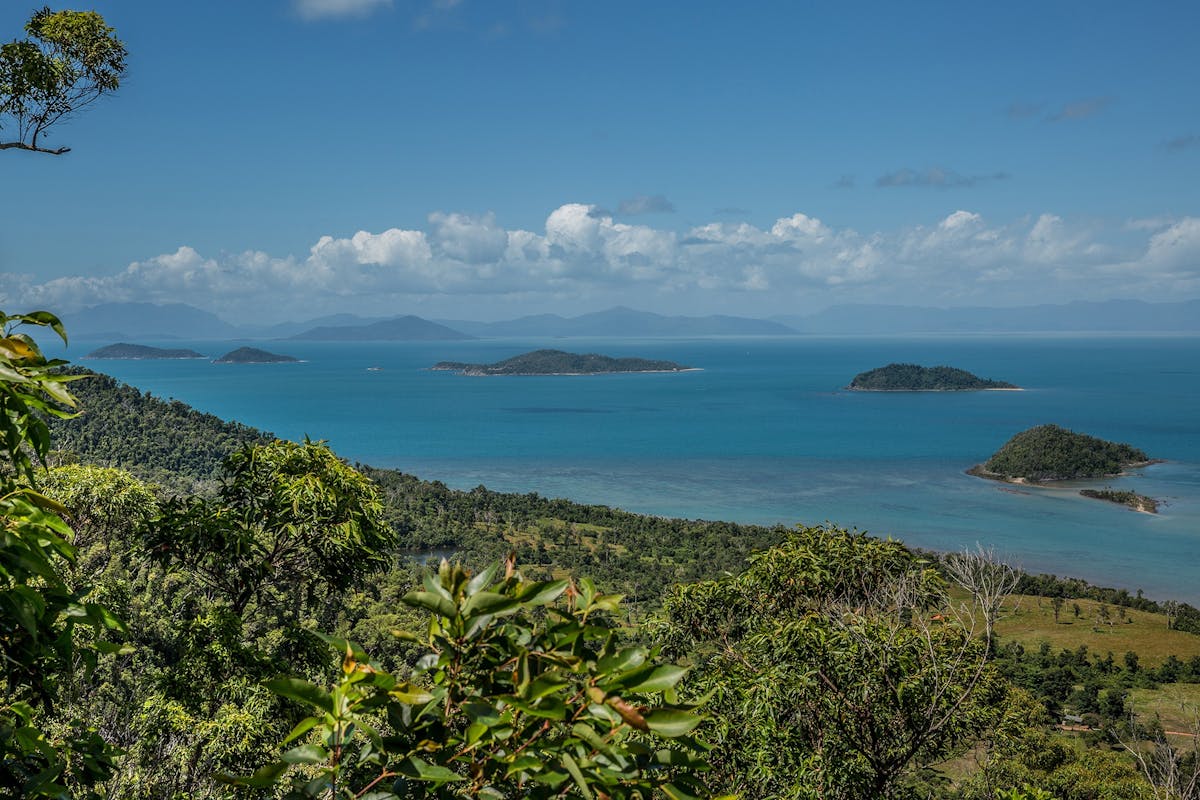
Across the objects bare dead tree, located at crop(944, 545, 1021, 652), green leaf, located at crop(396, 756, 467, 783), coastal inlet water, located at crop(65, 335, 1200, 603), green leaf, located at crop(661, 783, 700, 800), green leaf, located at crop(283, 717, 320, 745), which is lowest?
coastal inlet water, located at crop(65, 335, 1200, 603)

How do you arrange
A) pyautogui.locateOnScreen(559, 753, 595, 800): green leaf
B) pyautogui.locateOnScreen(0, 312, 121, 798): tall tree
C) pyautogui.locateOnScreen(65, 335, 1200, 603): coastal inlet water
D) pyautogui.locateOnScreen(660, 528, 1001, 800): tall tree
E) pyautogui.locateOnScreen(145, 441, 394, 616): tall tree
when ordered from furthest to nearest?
pyautogui.locateOnScreen(65, 335, 1200, 603): coastal inlet water, pyautogui.locateOnScreen(660, 528, 1001, 800): tall tree, pyautogui.locateOnScreen(145, 441, 394, 616): tall tree, pyautogui.locateOnScreen(0, 312, 121, 798): tall tree, pyautogui.locateOnScreen(559, 753, 595, 800): green leaf

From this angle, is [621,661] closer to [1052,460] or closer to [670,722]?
[670,722]

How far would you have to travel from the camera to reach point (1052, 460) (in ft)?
267

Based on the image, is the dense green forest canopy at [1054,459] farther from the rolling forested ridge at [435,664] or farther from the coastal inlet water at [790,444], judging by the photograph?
the rolling forested ridge at [435,664]

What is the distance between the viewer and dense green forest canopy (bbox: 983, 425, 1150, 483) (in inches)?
3177

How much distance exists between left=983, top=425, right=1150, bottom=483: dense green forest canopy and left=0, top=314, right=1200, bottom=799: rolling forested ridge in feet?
238

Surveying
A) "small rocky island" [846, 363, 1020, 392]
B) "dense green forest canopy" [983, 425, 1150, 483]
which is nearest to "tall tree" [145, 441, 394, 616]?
"dense green forest canopy" [983, 425, 1150, 483]

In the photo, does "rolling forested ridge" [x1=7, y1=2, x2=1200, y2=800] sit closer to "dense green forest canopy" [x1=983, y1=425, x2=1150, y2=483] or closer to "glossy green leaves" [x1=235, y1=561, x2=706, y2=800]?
"glossy green leaves" [x1=235, y1=561, x2=706, y2=800]

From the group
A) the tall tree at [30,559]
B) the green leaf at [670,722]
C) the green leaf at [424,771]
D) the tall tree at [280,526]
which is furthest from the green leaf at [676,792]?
the tall tree at [280,526]

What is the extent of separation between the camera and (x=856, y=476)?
80.1 meters

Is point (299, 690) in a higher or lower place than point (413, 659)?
higher

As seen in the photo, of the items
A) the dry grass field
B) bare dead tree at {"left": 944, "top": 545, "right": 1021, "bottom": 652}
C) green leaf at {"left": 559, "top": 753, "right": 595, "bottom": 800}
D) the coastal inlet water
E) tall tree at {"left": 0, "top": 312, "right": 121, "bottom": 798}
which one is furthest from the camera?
the coastal inlet water

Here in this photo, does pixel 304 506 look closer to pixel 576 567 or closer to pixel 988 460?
pixel 576 567

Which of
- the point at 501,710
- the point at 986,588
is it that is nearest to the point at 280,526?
the point at 501,710
